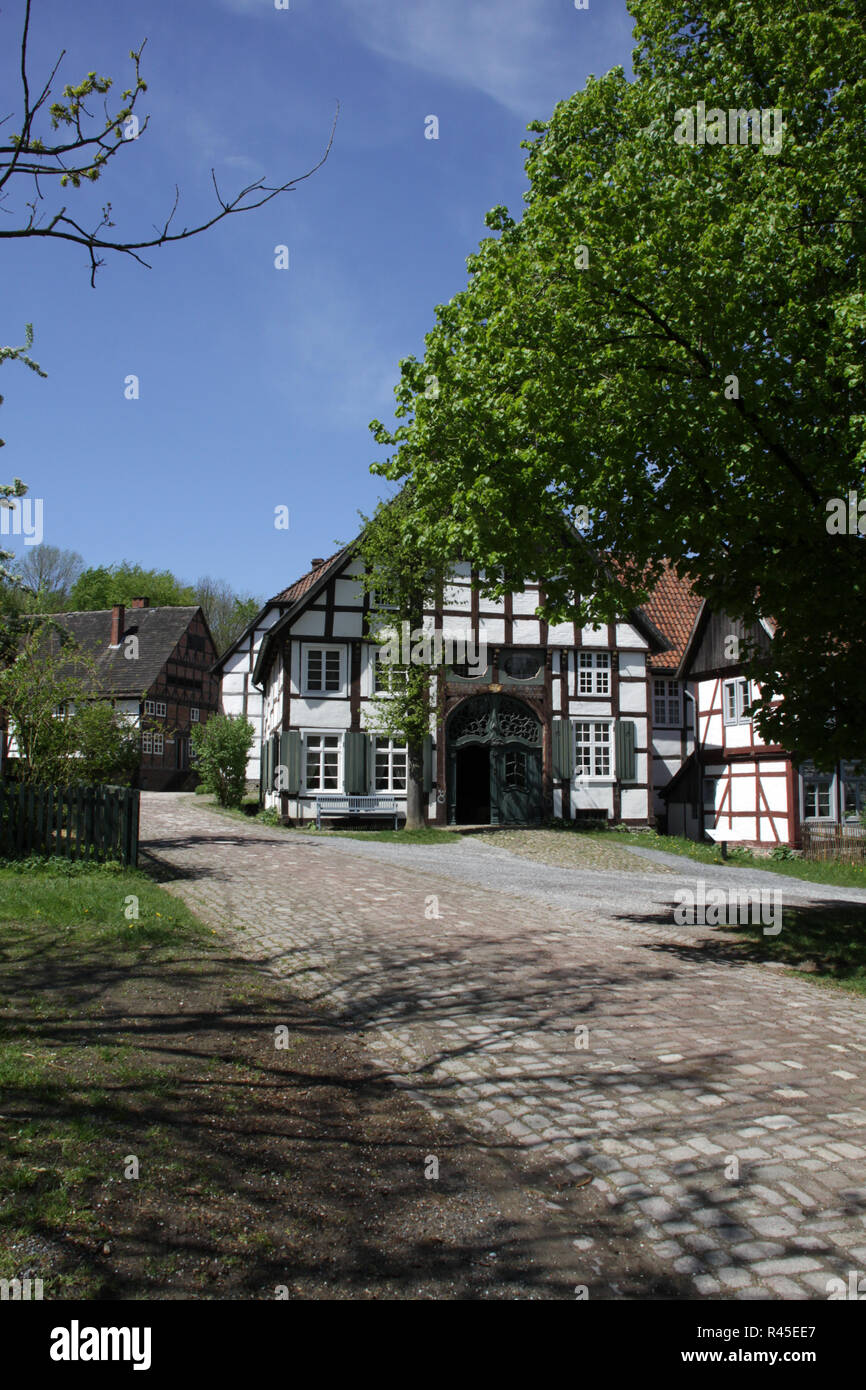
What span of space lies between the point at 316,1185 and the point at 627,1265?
134 centimetres

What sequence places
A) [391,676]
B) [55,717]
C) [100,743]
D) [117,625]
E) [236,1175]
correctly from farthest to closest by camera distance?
[117,625]
[391,676]
[100,743]
[55,717]
[236,1175]

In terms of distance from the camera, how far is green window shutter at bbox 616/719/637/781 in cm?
2930

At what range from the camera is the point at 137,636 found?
5250 cm

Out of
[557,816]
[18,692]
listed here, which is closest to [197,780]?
[557,816]

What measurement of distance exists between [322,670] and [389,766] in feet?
11.0

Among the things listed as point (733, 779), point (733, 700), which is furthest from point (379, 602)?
point (733, 779)

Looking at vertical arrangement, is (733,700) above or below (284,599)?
below

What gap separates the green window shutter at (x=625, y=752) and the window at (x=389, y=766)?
636cm

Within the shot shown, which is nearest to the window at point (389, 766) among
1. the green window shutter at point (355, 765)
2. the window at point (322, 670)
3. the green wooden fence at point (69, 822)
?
the green window shutter at point (355, 765)

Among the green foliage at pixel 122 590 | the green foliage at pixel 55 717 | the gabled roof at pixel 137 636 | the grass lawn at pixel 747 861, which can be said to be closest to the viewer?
the green foliage at pixel 55 717

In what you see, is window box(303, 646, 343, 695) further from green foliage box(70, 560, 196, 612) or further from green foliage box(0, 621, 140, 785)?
green foliage box(70, 560, 196, 612)

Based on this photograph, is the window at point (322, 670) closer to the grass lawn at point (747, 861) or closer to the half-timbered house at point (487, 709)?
the half-timbered house at point (487, 709)

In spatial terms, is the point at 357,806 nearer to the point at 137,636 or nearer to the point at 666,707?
the point at 666,707

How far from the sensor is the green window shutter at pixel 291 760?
90.3 feet
